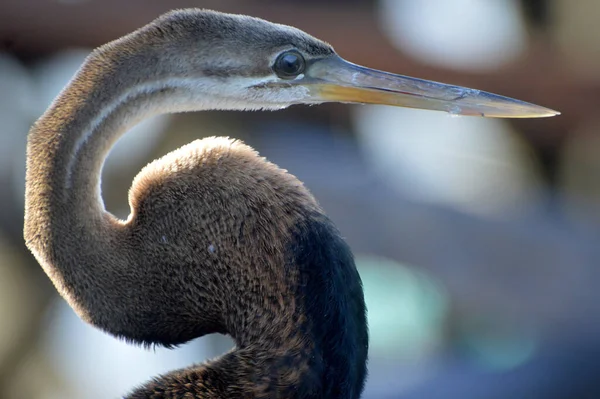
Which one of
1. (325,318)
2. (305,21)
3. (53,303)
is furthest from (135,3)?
(325,318)

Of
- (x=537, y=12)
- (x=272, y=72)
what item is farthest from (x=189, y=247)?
(x=537, y=12)

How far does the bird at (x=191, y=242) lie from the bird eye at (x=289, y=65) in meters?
0.11

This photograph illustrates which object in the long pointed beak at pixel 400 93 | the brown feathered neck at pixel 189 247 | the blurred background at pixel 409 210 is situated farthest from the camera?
the blurred background at pixel 409 210

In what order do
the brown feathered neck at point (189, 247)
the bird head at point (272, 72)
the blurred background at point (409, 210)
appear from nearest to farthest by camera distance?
the brown feathered neck at point (189, 247) < the bird head at point (272, 72) < the blurred background at point (409, 210)

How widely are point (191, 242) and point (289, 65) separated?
0.48 meters

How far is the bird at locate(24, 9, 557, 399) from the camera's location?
189 cm

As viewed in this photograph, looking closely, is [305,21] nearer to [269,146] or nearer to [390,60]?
[390,60]

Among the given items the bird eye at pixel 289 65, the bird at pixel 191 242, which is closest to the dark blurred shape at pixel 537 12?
the bird eye at pixel 289 65

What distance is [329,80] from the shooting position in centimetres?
221

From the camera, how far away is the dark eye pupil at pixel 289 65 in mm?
2135

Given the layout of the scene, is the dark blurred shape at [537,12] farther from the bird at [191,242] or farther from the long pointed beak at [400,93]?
the bird at [191,242]

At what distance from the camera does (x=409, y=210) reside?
6113 mm

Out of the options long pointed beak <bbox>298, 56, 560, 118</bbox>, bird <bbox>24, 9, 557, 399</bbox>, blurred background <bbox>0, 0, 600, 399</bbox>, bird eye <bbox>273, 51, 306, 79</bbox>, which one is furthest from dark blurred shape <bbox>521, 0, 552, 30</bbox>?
bird <bbox>24, 9, 557, 399</bbox>

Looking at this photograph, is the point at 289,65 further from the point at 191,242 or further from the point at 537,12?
the point at 537,12
